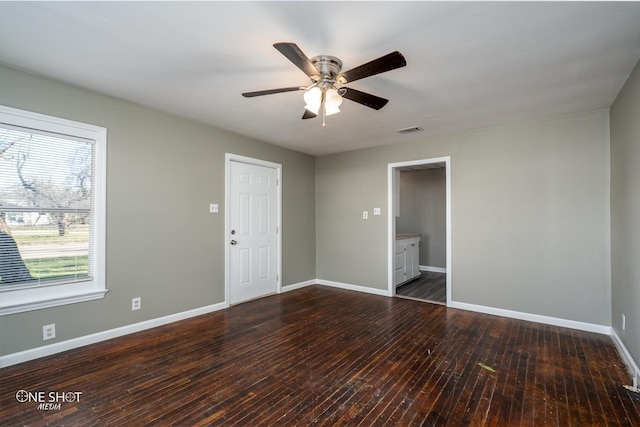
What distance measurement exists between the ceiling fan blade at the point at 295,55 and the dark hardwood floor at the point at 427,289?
12.5 ft

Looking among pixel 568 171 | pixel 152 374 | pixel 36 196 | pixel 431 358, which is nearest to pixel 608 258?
pixel 568 171

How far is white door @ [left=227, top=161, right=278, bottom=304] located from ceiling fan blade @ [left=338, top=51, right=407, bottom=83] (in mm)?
2700

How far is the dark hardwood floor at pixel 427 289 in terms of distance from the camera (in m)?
4.68

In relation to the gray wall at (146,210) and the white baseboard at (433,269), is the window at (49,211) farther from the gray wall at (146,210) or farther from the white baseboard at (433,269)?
the white baseboard at (433,269)

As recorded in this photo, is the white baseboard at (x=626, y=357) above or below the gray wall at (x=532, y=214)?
below

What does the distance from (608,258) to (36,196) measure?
572 cm

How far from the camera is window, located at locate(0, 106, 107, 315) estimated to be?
2.50 m

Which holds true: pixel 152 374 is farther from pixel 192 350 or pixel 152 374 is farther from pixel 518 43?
pixel 518 43

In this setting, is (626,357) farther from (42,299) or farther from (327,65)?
(42,299)

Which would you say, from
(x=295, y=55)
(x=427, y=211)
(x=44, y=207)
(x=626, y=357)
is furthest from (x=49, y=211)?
(x=427, y=211)

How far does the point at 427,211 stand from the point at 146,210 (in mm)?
5864

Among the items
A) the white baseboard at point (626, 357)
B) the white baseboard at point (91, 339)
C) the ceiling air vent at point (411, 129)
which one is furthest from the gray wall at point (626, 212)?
the white baseboard at point (91, 339)

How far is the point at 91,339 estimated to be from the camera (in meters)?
2.90

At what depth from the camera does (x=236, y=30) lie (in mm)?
1931
